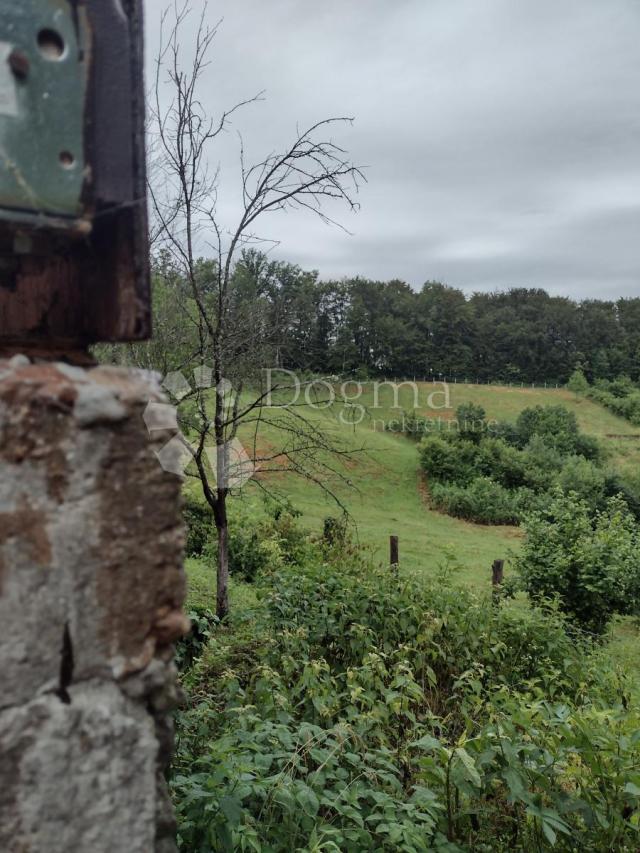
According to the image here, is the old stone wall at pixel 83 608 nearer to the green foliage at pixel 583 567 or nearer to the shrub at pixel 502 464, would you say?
the green foliage at pixel 583 567

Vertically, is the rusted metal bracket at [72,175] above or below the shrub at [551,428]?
above

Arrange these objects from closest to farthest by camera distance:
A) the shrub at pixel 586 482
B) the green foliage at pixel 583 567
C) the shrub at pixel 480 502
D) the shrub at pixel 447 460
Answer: the green foliage at pixel 583 567
the shrub at pixel 586 482
the shrub at pixel 480 502
the shrub at pixel 447 460

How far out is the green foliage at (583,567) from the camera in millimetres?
8953

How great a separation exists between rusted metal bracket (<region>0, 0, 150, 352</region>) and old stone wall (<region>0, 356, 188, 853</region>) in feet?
0.40

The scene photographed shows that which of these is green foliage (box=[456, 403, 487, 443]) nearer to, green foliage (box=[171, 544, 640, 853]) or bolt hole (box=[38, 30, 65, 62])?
green foliage (box=[171, 544, 640, 853])

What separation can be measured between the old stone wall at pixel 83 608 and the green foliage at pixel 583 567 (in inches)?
351

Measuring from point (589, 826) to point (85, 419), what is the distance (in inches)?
82.6

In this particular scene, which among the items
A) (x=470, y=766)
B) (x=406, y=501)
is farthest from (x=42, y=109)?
(x=406, y=501)

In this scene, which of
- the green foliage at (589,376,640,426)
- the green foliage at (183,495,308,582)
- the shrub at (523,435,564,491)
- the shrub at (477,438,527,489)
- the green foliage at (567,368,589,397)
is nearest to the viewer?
the green foliage at (183,495,308,582)

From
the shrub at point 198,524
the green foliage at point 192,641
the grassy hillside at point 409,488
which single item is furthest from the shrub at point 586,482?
the green foliage at point 192,641

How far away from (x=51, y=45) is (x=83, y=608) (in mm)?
820

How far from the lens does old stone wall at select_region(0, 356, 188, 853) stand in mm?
815

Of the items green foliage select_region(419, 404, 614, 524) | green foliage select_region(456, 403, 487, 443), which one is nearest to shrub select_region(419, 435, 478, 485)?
green foliage select_region(419, 404, 614, 524)

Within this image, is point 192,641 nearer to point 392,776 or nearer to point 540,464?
point 392,776
